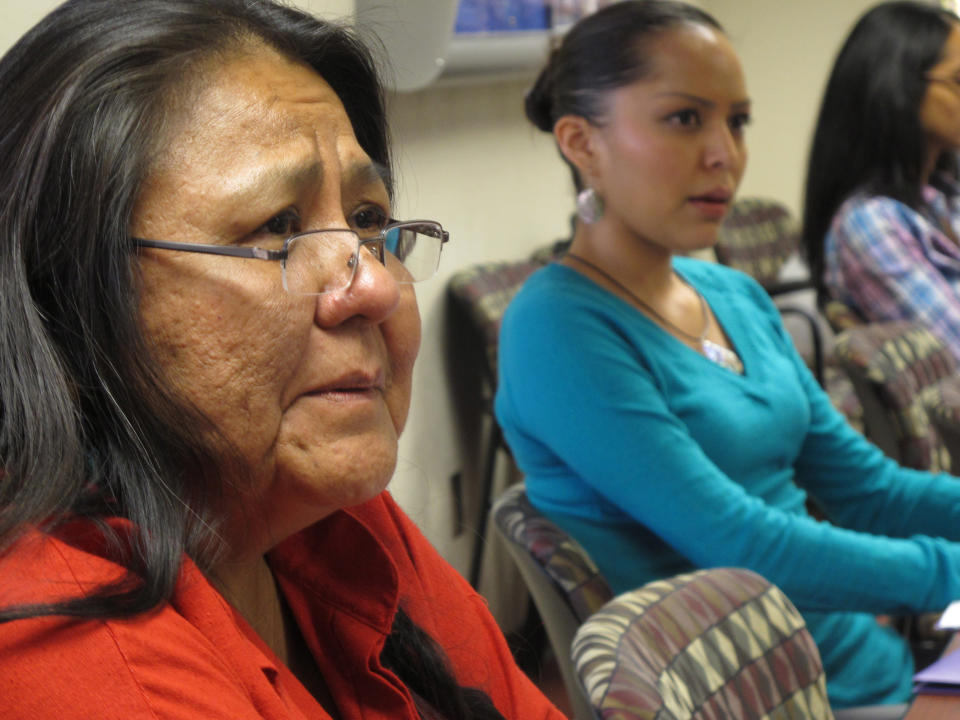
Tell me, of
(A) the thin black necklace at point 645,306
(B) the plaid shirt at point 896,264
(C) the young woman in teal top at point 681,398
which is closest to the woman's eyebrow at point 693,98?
Result: (C) the young woman in teal top at point 681,398

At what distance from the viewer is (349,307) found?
0.86 metres

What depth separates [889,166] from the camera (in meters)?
3.09

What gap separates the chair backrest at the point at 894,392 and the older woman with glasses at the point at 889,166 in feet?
2.27

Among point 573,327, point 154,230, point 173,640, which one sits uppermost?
point 154,230

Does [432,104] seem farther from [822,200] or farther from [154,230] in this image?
[154,230]

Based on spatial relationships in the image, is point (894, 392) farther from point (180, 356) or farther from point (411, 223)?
point (180, 356)

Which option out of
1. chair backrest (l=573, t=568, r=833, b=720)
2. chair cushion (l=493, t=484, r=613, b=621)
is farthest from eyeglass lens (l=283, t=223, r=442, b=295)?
chair cushion (l=493, t=484, r=613, b=621)

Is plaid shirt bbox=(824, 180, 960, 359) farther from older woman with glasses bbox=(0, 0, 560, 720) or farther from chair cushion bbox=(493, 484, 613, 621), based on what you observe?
older woman with glasses bbox=(0, 0, 560, 720)

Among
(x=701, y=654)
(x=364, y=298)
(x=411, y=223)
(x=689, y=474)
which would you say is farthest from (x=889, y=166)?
(x=364, y=298)

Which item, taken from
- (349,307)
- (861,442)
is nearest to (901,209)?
(861,442)

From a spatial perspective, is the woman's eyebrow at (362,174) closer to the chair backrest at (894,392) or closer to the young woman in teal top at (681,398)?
the young woman in teal top at (681,398)

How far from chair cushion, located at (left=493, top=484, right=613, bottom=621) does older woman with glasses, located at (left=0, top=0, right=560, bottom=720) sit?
0.48 metres

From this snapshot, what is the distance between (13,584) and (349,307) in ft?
1.04

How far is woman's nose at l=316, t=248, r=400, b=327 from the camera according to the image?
85 centimetres
